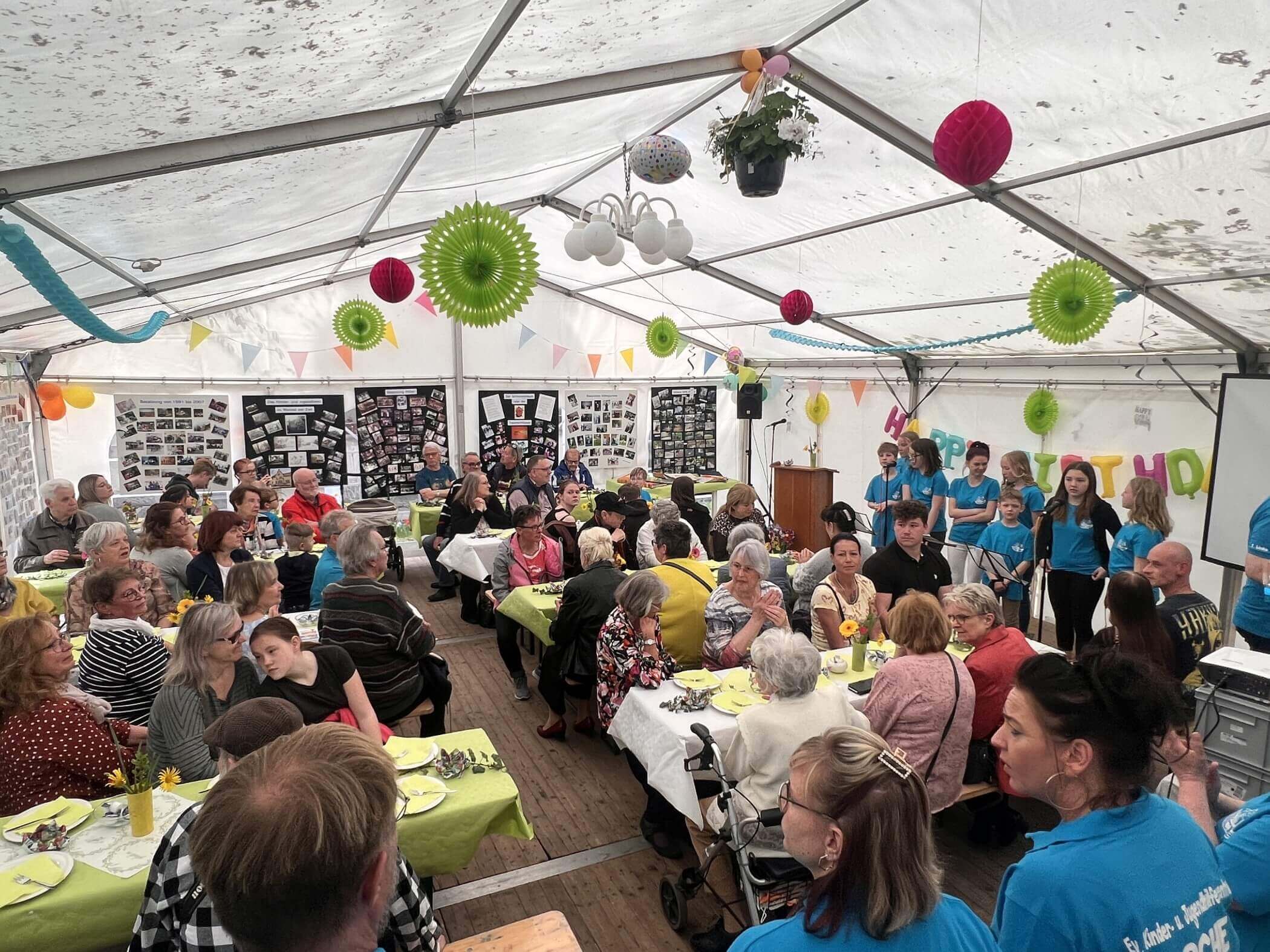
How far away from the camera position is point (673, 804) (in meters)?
3.06

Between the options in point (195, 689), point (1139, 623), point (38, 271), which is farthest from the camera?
point (1139, 623)

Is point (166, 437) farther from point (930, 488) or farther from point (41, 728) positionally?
point (930, 488)

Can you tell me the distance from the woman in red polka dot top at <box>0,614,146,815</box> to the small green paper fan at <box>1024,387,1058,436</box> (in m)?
7.01

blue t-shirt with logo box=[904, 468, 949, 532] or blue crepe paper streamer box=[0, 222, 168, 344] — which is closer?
blue crepe paper streamer box=[0, 222, 168, 344]

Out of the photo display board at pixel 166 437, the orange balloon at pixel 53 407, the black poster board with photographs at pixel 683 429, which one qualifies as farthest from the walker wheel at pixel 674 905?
the black poster board with photographs at pixel 683 429

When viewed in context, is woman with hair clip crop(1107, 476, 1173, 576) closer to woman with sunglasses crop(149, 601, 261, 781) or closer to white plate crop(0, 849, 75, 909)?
woman with sunglasses crop(149, 601, 261, 781)

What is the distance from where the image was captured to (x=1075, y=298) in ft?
12.9

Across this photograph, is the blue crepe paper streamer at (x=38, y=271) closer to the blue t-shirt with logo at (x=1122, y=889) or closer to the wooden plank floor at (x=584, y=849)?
the wooden plank floor at (x=584, y=849)

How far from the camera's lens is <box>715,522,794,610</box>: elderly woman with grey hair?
4.85 m

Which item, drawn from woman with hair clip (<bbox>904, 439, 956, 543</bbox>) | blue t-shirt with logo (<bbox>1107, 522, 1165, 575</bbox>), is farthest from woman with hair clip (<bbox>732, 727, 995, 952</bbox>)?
woman with hair clip (<bbox>904, 439, 956, 543</bbox>)

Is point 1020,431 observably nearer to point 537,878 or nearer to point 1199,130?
point 1199,130

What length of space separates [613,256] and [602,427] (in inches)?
246

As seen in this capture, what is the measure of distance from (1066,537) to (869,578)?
1.95 metres

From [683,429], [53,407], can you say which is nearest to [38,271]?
[53,407]
